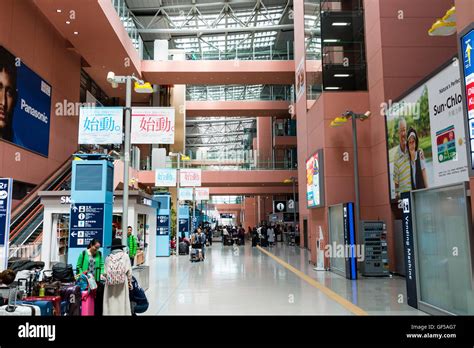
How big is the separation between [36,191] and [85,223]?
385 inches

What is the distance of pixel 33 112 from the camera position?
56.3ft

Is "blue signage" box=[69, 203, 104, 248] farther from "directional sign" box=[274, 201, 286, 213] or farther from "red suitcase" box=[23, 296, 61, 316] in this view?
"directional sign" box=[274, 201, 286, 213]

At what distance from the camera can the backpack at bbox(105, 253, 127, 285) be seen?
5242mm

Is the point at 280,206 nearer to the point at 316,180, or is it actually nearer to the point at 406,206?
the point at 316,180

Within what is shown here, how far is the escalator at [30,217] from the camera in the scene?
43.5 feet

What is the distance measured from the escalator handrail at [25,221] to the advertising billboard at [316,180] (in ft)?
34.3

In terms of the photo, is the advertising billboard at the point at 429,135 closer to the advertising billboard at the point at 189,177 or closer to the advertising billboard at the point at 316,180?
the advertising billboard at the point at 316,180

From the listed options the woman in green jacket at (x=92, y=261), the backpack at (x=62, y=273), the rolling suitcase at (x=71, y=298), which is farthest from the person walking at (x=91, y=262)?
the rolling suitcase at (x=71, y=298)

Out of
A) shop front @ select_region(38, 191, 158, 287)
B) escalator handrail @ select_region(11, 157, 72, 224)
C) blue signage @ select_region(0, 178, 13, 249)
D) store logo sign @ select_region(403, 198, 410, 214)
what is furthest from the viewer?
escalator handrail @ select_region(11, 157, 72, 224)

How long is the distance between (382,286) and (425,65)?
24.0 ft

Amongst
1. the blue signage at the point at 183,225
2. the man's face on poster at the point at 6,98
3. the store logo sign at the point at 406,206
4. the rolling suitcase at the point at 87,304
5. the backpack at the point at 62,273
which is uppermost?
the man's face on poster at the point at 6,98

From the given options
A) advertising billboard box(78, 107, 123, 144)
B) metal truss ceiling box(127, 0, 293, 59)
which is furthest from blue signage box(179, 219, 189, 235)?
advertising billboard box(78, 107, 123, 144)

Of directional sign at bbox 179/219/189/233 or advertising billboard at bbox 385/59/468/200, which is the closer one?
advertising billboard at bbox 385/59/468/200

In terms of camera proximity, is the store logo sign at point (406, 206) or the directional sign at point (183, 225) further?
the directional sign at point (183, 225)
